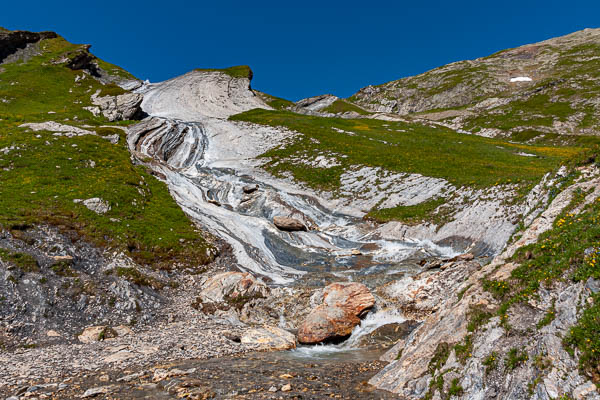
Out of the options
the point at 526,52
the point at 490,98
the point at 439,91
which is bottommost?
the point at 490,98

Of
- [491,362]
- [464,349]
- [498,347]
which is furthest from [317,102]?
[491,362]

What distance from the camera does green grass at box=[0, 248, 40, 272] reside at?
843 inches

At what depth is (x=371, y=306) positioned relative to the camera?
21.8 meters

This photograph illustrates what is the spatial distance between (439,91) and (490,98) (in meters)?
32.7

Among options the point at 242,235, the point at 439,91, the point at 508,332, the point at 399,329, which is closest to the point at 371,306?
the point at 399,329

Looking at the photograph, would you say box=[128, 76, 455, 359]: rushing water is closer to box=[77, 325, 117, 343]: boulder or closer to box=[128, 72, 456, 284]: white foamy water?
box=[128, 72, 456, 284]: white foamy water

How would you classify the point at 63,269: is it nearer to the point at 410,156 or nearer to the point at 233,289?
the point at 233,289

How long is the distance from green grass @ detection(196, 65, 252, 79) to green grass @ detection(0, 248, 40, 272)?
356ft

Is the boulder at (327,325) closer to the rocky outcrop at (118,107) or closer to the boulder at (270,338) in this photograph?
the boulder at (270,338)

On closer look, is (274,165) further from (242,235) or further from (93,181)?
(93,181)

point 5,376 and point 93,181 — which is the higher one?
point 93,181

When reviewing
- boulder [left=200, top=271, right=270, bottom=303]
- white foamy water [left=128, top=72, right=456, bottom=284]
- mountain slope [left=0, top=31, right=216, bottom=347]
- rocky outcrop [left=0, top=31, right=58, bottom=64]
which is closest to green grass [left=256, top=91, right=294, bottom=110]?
white foamy water [left=128, top=72, right=456, bottom=284]

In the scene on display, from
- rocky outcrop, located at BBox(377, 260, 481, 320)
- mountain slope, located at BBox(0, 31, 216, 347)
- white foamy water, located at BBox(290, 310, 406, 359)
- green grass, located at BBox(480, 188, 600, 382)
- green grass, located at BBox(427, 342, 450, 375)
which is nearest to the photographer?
green grass, located at BBox(480, 188, 600, 382)

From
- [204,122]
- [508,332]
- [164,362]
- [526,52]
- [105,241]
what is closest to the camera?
[508,332]
